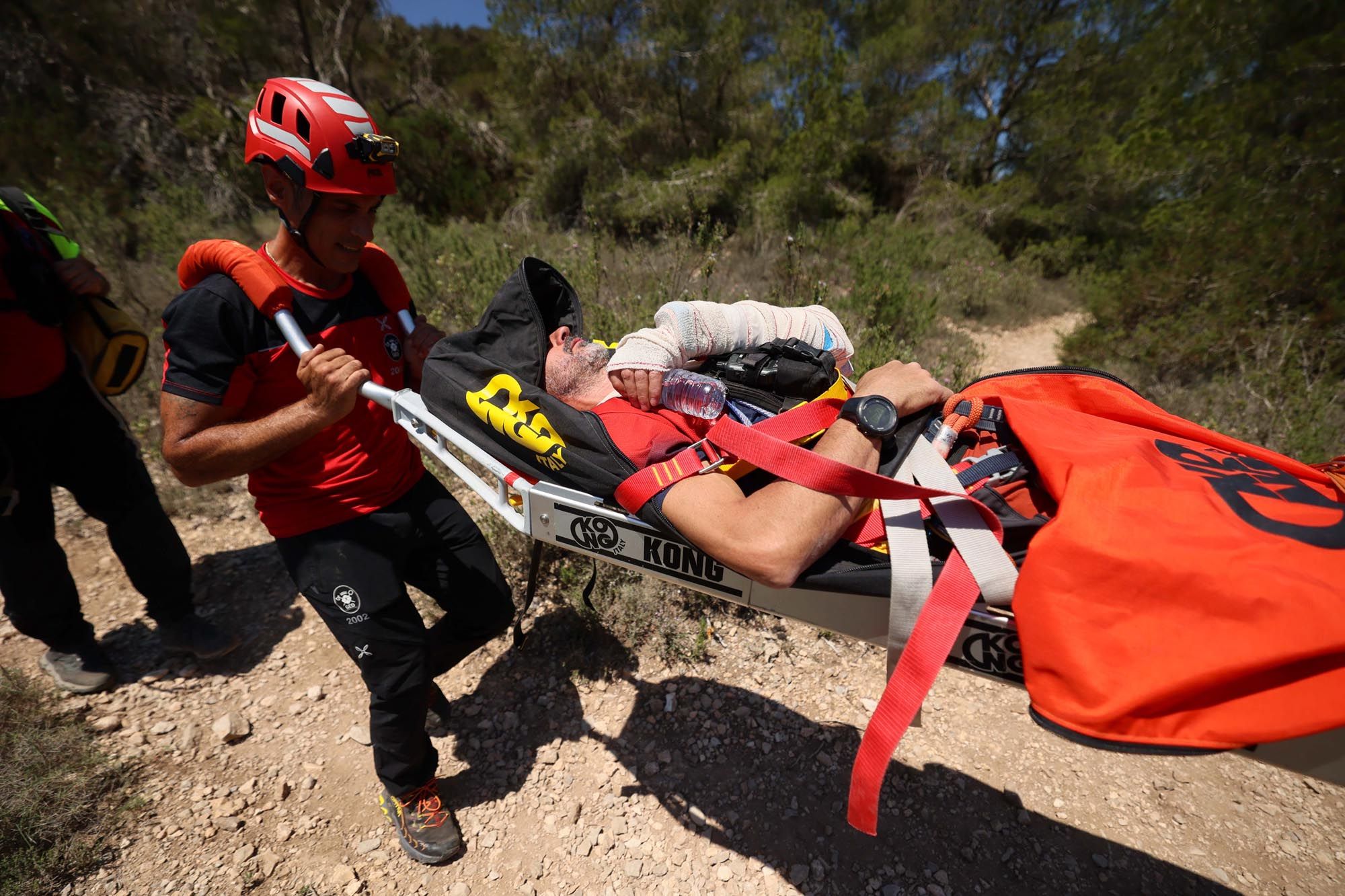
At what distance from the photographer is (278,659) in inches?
116

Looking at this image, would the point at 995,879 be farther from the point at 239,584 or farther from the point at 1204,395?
the point at 1204,395

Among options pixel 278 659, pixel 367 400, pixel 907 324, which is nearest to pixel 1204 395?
pixel 907 324

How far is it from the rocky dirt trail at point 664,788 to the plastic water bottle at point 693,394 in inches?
63.8

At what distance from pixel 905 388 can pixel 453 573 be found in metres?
1.80

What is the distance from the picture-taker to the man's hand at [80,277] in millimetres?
2361

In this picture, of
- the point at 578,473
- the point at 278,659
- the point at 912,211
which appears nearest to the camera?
the point at 578,473

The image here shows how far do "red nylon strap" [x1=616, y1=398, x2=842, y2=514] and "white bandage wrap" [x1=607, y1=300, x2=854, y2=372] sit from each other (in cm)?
41

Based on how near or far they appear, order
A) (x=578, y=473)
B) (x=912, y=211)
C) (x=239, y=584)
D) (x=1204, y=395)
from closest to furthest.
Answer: (x=578, y=473) < (x=239, y=584) < (x=1204, y=395) < (x=912, y=211)

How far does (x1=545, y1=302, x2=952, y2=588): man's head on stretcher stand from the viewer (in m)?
1.27

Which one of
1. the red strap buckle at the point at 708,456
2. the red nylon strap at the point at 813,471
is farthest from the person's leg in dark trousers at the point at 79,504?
the red nylon strap at the point at 813,471

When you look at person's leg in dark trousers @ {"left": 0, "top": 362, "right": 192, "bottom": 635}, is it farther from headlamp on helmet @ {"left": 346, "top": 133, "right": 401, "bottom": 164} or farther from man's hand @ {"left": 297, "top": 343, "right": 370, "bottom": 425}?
headlamp on helmet @ {"left": 346, "top": 133, "right": 401, "bottom": 164}

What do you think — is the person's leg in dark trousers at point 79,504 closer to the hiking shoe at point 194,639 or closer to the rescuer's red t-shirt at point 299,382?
the hiking shoe at point 194,639

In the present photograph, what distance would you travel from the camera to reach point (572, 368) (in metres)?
1.95

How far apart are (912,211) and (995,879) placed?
39.1ft
